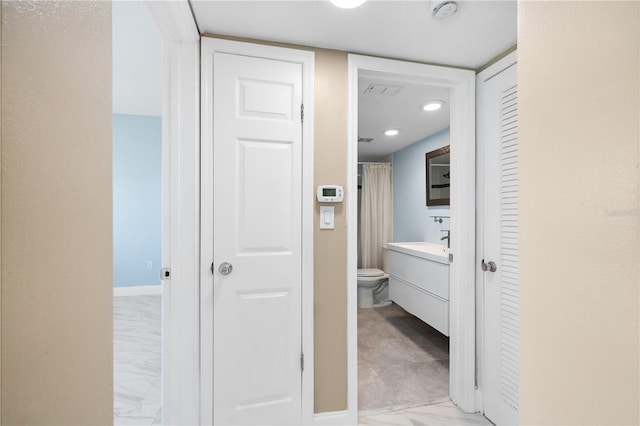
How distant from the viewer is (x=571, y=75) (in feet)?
1.83

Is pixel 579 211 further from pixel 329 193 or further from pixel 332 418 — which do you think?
pixel 332 418

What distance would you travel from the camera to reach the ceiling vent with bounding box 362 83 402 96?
7.12ft

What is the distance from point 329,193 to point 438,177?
2207mm

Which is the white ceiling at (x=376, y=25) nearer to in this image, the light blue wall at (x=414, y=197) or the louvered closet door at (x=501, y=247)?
the louvered closet door at (x=501, y=247)

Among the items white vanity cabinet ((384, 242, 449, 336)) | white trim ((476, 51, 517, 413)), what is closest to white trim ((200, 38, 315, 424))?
white trim ((476, 51, 517, 413))

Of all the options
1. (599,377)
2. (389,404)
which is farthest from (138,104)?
(599,377)

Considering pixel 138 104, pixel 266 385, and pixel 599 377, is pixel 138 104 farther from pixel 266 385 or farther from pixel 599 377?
pixel 599 377

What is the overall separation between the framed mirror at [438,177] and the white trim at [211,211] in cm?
212

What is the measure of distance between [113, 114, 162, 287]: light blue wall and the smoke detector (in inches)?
156

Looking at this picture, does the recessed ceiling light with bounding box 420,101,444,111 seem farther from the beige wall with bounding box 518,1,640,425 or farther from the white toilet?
the white toilet

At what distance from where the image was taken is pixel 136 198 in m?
3.99

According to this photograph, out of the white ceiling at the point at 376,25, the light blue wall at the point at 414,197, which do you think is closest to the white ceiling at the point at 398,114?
the light blue wall at the point at 414,197

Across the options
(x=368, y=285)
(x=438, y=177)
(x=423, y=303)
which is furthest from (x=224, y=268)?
(x=438, y=177)

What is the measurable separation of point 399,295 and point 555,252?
2.59 meters
